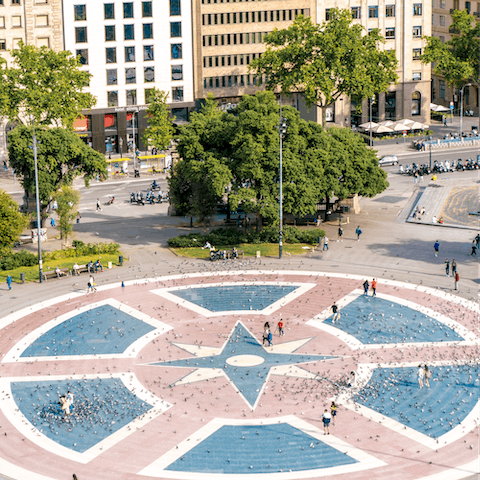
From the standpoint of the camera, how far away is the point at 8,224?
76125mm

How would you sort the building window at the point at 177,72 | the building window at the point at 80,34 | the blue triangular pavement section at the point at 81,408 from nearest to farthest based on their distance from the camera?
1. the blue triangular pavement section at the point at 81,408
2. the building window at the point at 80,34
3. the building window at the point at 177,72

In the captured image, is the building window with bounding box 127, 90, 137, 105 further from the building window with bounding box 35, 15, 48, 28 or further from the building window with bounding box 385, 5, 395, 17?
the building window with bounding box 385, 5, 395, 17

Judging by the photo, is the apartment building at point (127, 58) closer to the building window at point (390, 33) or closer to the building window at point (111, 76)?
the building window at point (111, 76)

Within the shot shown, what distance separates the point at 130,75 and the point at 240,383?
90.6 meters

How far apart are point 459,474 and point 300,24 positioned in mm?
93209

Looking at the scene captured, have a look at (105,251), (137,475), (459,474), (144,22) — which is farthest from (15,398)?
(144,22)

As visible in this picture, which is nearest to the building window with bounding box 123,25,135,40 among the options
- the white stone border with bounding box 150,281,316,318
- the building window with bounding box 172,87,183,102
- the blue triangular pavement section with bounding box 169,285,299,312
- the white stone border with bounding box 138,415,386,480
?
the building window with bounding box 172,87,183,102

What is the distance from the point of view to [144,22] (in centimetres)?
13462

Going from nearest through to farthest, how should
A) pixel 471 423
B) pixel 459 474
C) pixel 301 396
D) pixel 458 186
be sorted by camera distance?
pixel 459 474, pixel 471 423, pixel 301 396, pixel 458 186

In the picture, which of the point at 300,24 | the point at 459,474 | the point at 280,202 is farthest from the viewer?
the point at 300,24

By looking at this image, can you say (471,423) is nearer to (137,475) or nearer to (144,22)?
(137,475)

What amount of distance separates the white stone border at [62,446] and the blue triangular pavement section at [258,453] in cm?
430

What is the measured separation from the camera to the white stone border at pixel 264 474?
43.1 meters

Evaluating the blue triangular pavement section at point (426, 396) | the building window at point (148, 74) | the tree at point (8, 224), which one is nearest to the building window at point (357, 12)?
the building window at point (148, 74)
